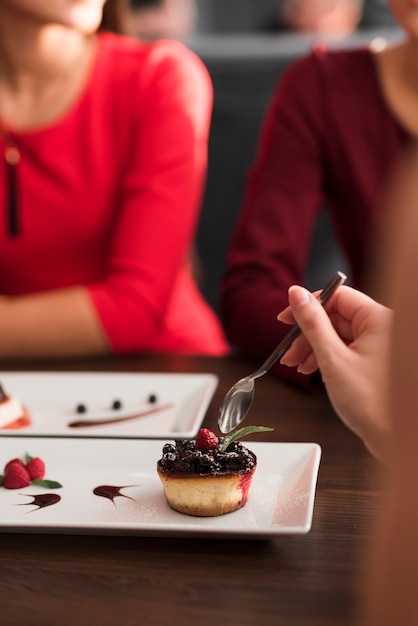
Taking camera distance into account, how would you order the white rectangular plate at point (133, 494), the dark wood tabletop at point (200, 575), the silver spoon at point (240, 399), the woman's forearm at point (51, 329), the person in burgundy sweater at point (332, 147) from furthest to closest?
the person in burgundy sweater at point (332, 147), the woman's forearm at point (51, 329), the silver spoon at point (240, 399), the white rectangular plate at point (133, 494), the dark wood tabletop at point (200, 575)

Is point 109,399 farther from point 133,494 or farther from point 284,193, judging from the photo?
point 284,193

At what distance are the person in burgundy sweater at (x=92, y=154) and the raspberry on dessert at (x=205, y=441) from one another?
77cm

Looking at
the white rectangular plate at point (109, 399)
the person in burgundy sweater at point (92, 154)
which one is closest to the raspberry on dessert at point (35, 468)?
the white rectangular plate at point (109, 399)

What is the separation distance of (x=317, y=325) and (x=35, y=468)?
33 cm

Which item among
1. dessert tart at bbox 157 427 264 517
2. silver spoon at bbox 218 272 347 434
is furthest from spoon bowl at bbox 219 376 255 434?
dessert tart at bbox 157 427 264 517

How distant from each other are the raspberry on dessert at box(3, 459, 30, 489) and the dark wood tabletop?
115mm

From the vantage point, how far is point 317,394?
48.4 inches

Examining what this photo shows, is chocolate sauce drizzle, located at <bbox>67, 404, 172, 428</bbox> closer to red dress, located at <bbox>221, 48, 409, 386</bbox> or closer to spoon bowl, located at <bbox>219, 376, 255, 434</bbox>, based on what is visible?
spoon bowl, located at <bbox>219, 376, 255, 434</bbox>

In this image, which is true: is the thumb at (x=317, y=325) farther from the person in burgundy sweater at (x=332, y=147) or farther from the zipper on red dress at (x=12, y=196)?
the zipper on red dress at (x=12, y=196)

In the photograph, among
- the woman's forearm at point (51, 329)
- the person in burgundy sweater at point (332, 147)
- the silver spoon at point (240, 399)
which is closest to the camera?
the silver spoon at point (240, 399)

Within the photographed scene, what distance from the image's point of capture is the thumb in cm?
89

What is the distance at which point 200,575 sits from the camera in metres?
0.74

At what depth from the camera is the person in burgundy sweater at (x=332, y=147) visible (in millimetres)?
1711

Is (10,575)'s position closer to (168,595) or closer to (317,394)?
(168,595)
